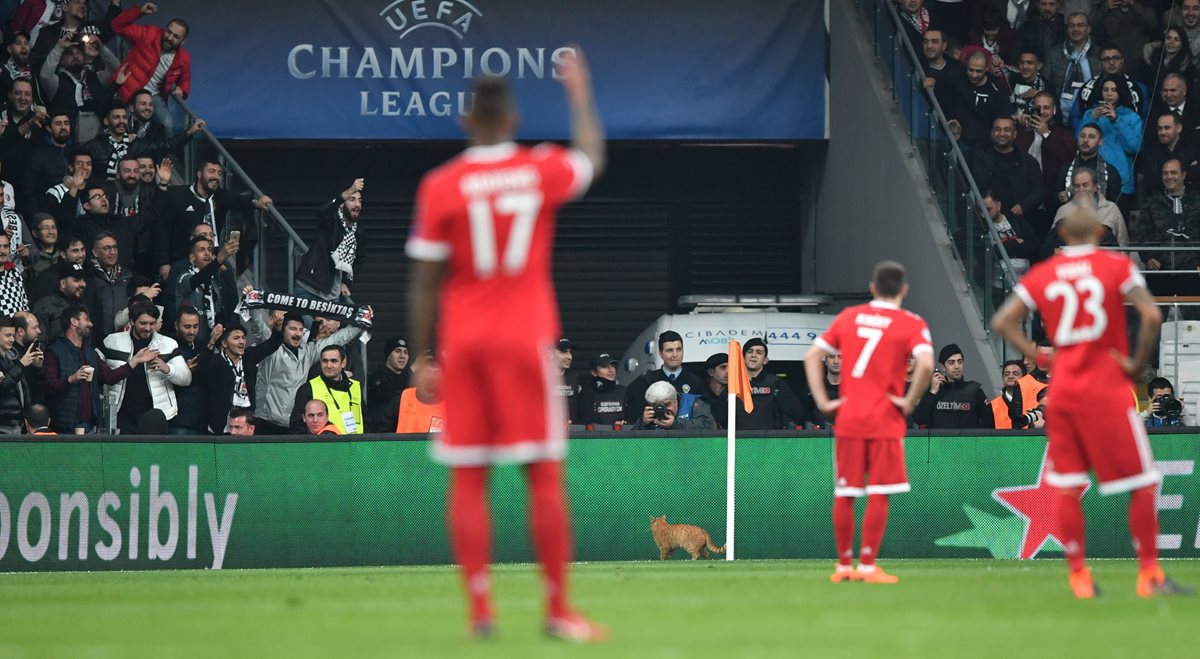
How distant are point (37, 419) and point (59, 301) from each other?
5.60 feet

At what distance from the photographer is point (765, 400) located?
1938 cm

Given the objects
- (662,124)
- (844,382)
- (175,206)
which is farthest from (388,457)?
(662,124)

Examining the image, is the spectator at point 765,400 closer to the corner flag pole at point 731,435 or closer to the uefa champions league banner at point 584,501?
the uefa champions league banner at point 584,501

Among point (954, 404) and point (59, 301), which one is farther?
point (954, 404)

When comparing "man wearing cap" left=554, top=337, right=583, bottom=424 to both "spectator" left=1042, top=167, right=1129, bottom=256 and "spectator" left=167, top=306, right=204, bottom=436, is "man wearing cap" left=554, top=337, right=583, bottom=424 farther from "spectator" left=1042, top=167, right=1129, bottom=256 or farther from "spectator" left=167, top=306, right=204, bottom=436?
"spectator" left=1042, top=167, right=1129, bottom=256

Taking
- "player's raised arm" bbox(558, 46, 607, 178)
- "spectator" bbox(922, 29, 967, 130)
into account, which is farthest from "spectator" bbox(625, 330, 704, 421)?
"player's raised arm" bbox(558, 46, 607, 178)

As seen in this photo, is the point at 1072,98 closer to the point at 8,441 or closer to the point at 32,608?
the point at 8,441

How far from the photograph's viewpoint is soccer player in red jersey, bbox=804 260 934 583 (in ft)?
39.9

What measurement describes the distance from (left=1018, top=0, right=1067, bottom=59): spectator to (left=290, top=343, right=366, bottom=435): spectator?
1118cm

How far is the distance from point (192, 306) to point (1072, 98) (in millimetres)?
11717

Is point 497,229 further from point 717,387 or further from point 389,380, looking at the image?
point 717,387

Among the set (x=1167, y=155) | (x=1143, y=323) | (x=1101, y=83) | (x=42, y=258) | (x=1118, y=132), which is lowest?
(x=1143, y=323)

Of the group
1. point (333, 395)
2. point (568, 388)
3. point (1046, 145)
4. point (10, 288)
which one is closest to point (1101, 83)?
point (1046, 145)

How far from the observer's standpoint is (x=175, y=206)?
20625 mm
